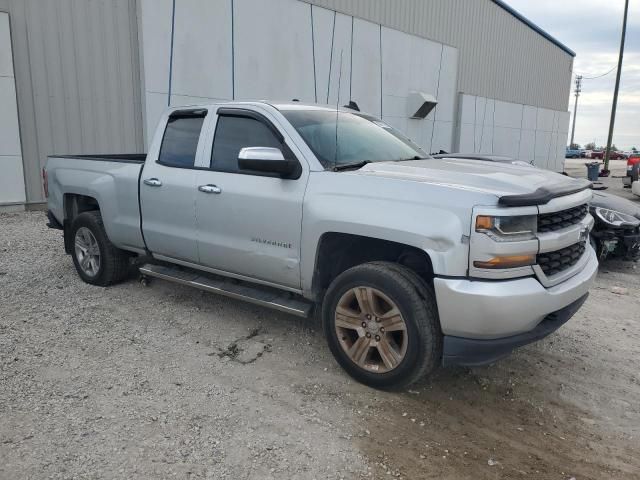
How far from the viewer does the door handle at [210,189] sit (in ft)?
14.0

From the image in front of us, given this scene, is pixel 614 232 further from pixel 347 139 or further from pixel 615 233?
pixel 347 139

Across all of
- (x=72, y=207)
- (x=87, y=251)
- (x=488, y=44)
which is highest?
(x=488, y=44)

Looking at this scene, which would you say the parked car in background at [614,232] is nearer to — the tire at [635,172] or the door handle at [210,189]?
the door handle at [210,189]

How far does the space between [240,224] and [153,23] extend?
26.6 feet

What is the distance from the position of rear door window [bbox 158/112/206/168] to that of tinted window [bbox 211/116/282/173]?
0.27 meters

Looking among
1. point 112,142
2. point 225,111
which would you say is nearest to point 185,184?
point 225,111

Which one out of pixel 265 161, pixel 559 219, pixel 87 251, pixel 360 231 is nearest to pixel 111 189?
pixel 87 251

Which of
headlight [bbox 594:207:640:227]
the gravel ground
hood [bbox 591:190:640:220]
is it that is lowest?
the gravel ground

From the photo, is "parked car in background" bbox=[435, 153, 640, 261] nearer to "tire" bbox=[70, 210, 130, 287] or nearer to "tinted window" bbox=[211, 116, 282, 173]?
"tinted window" bbox=[211, 116, 282, 173]

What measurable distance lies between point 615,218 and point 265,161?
5261 millimetres

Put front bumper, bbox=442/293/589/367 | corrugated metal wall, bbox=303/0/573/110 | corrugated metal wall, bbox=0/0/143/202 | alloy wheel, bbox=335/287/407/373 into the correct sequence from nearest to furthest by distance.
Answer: front bumper, bbox=442/293/589/367
alloy wheel, bbox=335/287/407/373
corrugated metal wall, bbox=0/0/143/202
corrugated metal wall, bbox=303/0/573/110

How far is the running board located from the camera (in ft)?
13.0

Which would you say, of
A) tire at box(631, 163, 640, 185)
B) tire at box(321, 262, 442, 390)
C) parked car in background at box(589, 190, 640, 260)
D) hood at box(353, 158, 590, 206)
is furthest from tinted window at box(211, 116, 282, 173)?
tire at box(631, 163, 640, 185)

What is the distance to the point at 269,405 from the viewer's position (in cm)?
339
